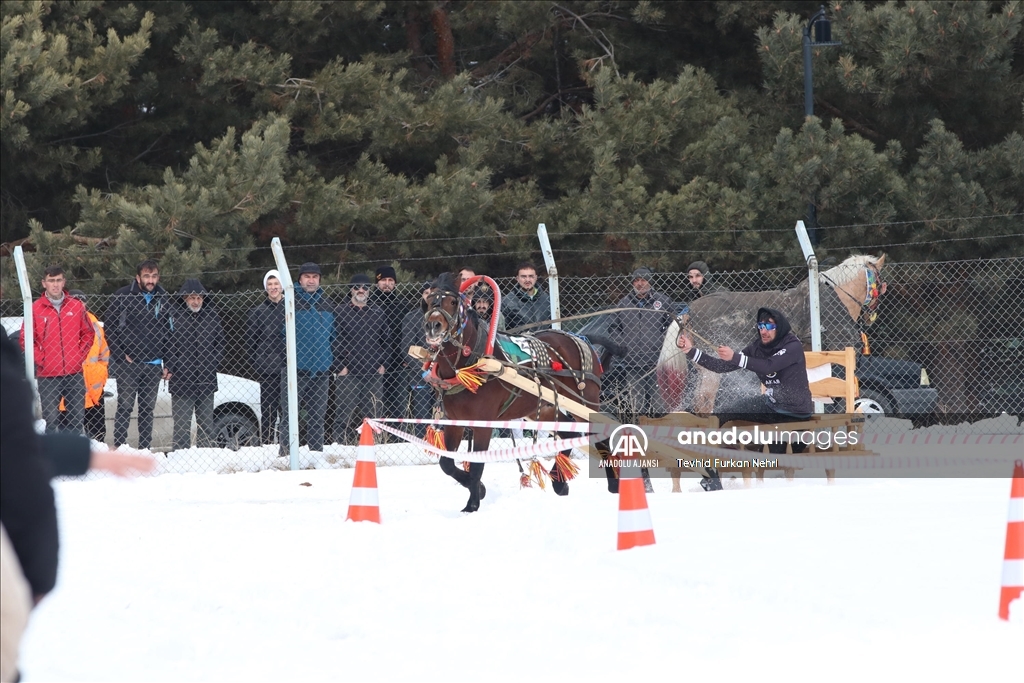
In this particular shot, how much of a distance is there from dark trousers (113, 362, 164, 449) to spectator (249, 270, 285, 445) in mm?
940

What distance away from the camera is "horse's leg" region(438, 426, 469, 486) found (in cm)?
949

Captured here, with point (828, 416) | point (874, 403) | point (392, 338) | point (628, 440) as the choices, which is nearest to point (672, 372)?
point (828, 416)

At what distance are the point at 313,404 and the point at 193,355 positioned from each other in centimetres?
126

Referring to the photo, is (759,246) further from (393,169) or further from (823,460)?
(823,460)

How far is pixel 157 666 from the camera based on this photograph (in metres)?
5.00

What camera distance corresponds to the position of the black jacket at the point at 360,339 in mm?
12914

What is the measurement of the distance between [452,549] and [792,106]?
562 inches

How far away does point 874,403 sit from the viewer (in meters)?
15.6

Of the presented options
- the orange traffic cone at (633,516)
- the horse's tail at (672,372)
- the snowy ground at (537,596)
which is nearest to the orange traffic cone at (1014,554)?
the snowy ground at (537,596)

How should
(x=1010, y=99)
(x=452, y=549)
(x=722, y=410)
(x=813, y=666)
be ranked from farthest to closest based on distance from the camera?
(x=1010, y=99), (x=722, y=410), (x=452, y=549), (x=813, y=666)

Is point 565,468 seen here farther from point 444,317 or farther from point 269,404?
point 269,404

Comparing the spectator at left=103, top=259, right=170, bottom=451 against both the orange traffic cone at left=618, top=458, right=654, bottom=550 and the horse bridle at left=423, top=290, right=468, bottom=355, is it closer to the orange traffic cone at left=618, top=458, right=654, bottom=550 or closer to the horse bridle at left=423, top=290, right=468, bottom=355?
the horse bridle at left=423, top=290, right=468, bottom=355

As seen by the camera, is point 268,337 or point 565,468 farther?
point 268,337

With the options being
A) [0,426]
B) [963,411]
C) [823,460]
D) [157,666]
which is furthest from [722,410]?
[0,426]
